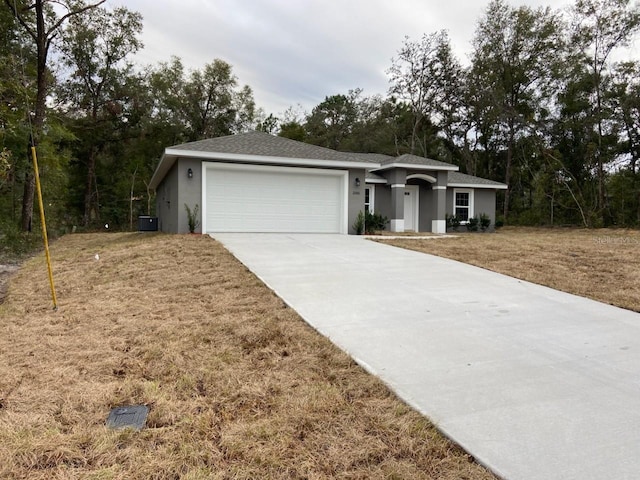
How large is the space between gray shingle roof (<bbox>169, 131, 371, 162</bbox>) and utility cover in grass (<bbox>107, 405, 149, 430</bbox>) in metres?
10.4

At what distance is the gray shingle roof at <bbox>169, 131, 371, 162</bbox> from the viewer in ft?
41.2

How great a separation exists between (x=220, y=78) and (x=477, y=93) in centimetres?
1791

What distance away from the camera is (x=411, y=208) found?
61.6ft

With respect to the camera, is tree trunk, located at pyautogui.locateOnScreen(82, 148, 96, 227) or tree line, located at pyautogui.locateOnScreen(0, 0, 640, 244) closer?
tree line, located at pyautogui.locateOnScreen(0, 0, 640, 244)

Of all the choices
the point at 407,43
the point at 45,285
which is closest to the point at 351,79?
the point at 407,43

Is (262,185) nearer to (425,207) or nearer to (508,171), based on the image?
(425,207)

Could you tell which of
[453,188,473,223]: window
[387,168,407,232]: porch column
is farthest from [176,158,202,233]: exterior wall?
[453,188,473,223]: window

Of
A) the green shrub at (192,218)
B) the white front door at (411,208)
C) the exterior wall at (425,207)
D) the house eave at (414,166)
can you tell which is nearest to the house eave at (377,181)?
the house eave at (414,166)

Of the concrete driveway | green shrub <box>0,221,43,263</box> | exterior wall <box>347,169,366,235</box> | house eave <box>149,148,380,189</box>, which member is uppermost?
house eave <box>149,148,380,189</box>

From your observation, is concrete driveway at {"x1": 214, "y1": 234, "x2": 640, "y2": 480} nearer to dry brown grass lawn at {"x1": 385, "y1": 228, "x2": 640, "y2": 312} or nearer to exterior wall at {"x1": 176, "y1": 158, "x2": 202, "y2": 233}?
dry brown grass lawn at {"x1": 385, "y1": 228, "x2": 640, "y2": 312}

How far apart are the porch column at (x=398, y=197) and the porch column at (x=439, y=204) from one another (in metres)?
1.63

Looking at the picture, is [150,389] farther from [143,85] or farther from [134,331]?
[143,85]

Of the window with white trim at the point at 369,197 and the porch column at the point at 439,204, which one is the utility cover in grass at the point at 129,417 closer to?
the window with white trim at the point at 369,197

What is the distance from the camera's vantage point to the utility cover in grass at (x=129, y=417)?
2.58m
